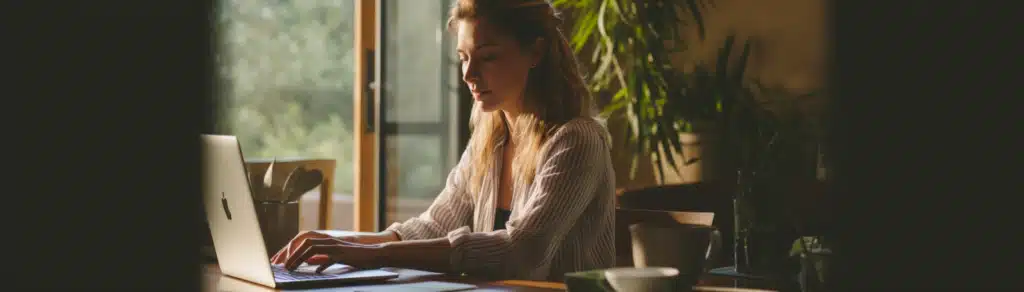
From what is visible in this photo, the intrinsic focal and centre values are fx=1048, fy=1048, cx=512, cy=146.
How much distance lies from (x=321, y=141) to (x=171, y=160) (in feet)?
18.8

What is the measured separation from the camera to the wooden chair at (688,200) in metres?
2.50

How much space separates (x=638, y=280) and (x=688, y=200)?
5.04 ft

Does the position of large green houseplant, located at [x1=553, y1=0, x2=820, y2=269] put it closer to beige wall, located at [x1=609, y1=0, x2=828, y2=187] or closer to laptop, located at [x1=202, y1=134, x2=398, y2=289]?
beige wall, located at [x1=609, y1=0, x2=828, y2=187]

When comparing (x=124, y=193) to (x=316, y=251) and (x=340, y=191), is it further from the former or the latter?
(x=340, y=191)

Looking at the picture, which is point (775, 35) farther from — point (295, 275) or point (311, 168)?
point (295, 275)

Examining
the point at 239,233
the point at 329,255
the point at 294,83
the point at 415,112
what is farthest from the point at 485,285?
the point at 294,83

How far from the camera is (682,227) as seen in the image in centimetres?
144

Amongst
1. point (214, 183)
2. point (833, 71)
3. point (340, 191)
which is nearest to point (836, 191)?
point (833, 71)

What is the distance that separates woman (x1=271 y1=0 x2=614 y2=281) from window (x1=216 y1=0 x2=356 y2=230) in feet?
11.8

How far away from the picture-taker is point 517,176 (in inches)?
76.4

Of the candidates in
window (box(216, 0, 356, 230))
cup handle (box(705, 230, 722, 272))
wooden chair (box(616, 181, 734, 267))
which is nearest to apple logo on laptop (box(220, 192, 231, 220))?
cup handle (box(705, 230, 722, 272))

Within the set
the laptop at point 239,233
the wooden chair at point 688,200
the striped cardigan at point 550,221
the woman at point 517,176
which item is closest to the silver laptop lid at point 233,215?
the laptop at point 239,233

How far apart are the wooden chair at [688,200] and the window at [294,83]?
317 centimetres

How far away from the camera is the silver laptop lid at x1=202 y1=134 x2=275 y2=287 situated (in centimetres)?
133
